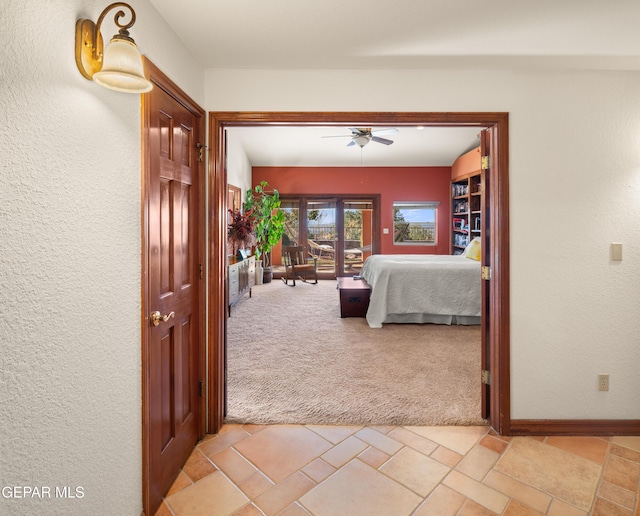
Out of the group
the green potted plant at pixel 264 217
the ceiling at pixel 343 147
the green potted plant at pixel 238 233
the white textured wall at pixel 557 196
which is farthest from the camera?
the green potted plant at pixel 264 217

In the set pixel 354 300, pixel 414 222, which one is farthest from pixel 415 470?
pixel 414 222

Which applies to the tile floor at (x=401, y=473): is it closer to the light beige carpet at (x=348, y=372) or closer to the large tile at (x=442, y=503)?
the large tile at (x=442, y=503)

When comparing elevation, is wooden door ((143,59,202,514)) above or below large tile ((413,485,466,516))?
above

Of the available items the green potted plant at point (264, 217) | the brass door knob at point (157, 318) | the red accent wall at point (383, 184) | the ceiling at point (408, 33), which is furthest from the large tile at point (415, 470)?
the red accent wall at point (383, 184)

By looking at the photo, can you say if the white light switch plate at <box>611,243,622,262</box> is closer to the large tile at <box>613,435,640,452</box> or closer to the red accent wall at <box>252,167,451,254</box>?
the large tile at <box>613,435,640,452</box>

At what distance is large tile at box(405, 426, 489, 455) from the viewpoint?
2.22m

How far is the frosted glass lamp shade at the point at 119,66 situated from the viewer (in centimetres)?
113

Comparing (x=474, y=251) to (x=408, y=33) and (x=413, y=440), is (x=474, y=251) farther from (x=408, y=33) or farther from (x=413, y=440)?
(x=408, y=33)

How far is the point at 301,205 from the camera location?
27.8 ft

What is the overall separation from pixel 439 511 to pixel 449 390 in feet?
4.30

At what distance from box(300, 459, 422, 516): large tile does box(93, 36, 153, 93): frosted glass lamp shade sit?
1.93 meters

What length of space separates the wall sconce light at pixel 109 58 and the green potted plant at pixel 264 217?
5607 mm

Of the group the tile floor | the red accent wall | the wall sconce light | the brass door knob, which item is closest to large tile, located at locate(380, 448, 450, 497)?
the tile floor

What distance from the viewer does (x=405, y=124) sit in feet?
7.77
